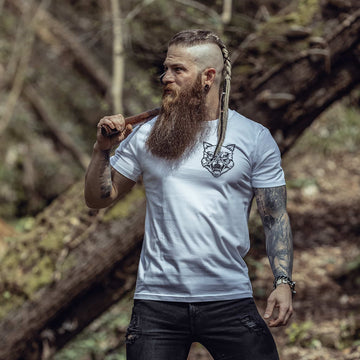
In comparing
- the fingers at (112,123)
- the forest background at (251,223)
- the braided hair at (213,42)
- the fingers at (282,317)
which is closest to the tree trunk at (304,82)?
the forest background at (251,223)

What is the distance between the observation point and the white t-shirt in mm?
2471

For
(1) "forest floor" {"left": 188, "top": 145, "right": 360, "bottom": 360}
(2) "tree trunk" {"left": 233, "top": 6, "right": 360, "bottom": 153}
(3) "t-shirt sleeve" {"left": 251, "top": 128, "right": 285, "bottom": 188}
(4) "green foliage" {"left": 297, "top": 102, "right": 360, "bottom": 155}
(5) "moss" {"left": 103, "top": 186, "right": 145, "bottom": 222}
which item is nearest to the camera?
(3) "t-shirt sleeve" {"left": 251, "top": 128, "right": 285, "bottom": 188}

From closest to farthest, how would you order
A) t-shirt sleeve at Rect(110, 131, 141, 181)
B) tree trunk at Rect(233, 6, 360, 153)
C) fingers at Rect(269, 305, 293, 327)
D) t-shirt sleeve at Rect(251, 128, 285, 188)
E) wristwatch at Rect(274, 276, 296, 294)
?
1. fingers at Rect(269, 305, 293, 327)
2. wristwatch at Rect(274, 276, 296, 294)
3. t-shirt sleeve at Rect(251, 128, 285, 188)
4. t-shirt sleeve at Rect(110, 131, 141, 181)
5. tree trunk at Rect(233, 6, 360, 153)

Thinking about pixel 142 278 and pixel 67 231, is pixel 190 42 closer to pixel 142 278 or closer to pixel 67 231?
pixel 142 278

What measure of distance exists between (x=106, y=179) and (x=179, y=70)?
64 cm

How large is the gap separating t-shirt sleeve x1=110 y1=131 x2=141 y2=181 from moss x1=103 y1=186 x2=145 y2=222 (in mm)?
2270

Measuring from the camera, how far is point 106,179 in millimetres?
2684

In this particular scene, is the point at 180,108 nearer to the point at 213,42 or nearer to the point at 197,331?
the point at 213,42

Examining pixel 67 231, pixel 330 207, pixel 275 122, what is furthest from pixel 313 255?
pixel 67 231

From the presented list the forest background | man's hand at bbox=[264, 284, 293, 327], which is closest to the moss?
the forest background

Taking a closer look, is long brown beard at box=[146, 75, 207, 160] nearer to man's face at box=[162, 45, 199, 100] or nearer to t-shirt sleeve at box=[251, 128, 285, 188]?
man's face at box=[162, 45, 199, 100]

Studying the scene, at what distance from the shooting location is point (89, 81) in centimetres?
1216

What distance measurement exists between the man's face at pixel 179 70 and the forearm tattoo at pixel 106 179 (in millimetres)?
451

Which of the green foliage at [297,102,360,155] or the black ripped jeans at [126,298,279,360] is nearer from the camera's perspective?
the black ripped jeans at [126,298,279,360]
